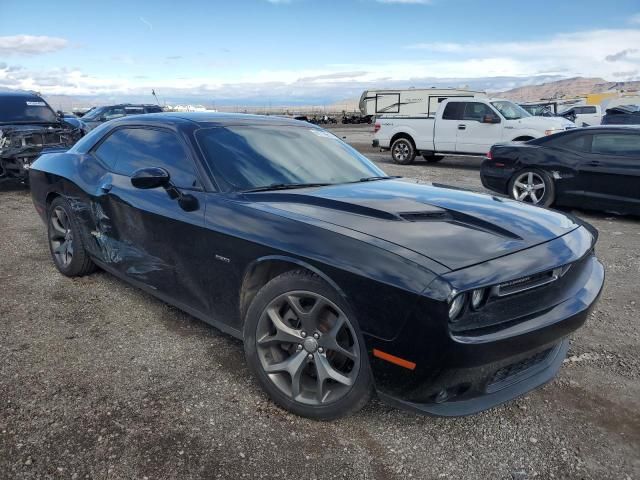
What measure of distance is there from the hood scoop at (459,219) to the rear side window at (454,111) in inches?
456

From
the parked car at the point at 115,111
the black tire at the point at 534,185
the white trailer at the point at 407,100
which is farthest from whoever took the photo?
the white trailer at the point at 407,100

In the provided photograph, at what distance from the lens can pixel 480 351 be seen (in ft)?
7.05

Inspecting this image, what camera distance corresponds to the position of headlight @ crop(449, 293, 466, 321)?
2130 millimetres

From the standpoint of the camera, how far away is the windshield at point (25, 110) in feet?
33.3

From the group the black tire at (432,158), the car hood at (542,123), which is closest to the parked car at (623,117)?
the car hood at (542,123)

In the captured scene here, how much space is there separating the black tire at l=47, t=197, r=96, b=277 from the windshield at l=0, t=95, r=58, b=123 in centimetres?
663

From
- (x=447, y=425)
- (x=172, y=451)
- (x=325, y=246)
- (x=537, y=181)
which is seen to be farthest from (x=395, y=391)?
(x=537, y=181)

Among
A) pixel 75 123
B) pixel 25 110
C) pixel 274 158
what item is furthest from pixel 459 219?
pixel 75 123

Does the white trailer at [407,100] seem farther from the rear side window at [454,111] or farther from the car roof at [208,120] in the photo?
the car roof at [208,120]

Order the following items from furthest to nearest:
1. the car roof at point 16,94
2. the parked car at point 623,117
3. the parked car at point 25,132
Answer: the parked car at point 623,117 → the car roof at point 16,94 → the parked car at point 25,132

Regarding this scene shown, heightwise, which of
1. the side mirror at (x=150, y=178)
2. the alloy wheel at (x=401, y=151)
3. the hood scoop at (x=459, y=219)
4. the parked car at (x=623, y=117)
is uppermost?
the side mirror at (x=150, y=178)

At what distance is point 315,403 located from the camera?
258 cm

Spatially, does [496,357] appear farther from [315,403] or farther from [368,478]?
[315,403]

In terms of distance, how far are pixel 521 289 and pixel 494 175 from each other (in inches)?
258
